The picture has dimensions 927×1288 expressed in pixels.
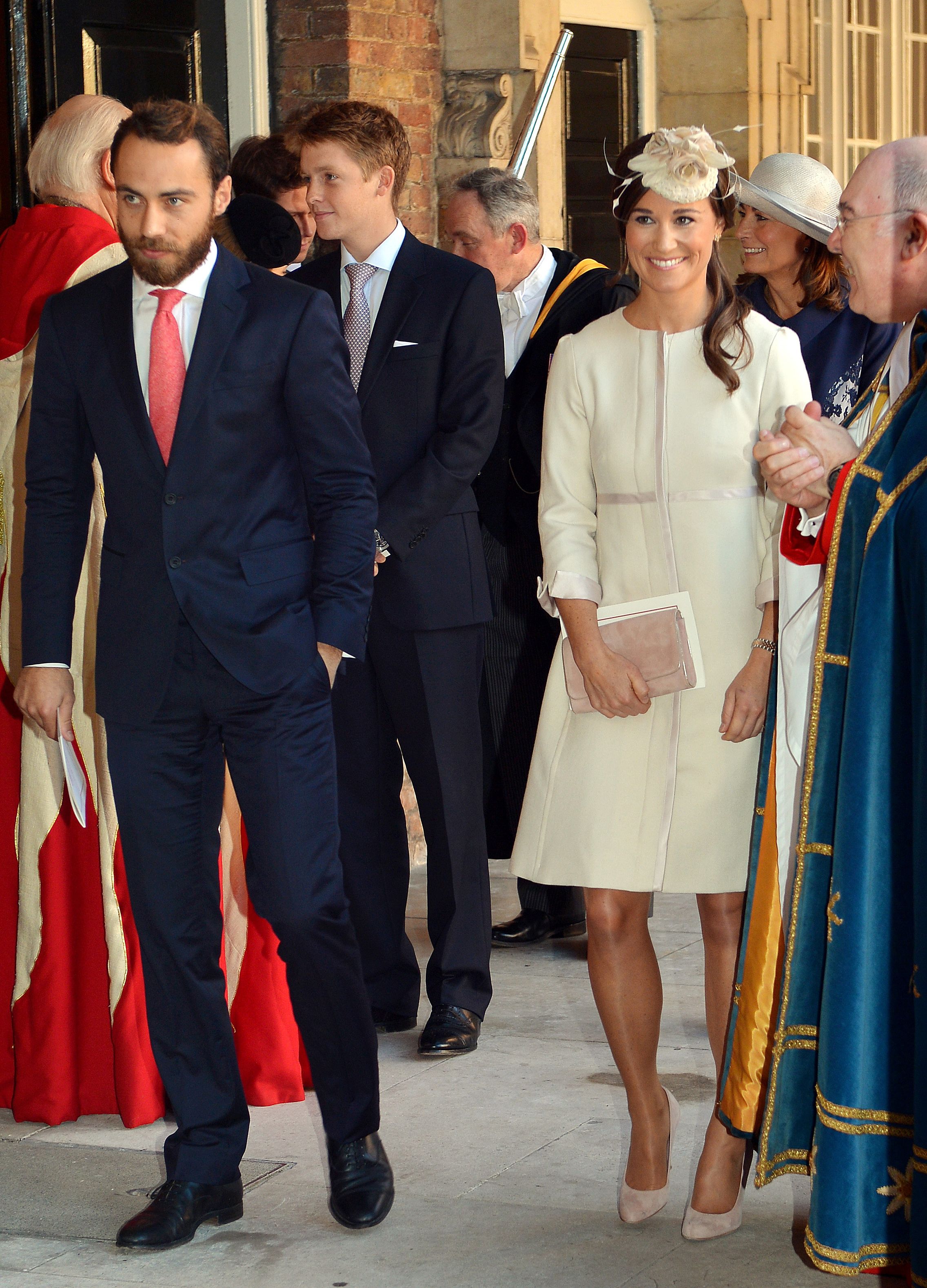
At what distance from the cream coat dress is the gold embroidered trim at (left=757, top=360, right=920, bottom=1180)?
318 millimetres

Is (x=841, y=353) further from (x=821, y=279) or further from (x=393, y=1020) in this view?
(x=393, y=1020)

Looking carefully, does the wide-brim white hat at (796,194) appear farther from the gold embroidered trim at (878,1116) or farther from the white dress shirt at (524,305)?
the gold embroidered trim at (878,1116)

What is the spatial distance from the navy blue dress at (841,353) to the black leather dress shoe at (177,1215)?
6.86 ft

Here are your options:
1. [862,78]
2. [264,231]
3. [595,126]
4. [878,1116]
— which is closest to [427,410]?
[264,231]

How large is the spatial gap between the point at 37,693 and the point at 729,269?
4902mm

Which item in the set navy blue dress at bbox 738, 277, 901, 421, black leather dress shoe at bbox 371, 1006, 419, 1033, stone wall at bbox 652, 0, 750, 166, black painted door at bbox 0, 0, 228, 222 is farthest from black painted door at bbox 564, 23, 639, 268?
black leather dress shoe at bbox 371, 1006, 419, 1033

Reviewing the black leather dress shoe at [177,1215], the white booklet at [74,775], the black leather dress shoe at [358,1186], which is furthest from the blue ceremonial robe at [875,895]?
the white booklet at [74,775]

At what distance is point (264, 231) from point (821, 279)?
128 cm

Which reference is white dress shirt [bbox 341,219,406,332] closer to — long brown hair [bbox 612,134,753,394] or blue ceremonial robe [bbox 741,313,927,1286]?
long brown hair [bbox 612,134,753,394]

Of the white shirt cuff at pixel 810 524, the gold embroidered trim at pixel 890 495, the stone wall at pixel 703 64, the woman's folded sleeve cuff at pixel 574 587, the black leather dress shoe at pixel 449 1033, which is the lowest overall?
the black leather dress shoe at pixel 449 1033

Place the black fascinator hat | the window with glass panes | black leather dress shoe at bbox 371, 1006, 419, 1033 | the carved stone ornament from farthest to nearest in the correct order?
the window with glass panes → the carved stone ornament → black leather dress shoe at bbox 371, 1006, 419, 1033 → the black fascinator hat

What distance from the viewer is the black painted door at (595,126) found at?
6.92 meters

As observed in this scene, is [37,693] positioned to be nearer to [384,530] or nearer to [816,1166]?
[384,530]

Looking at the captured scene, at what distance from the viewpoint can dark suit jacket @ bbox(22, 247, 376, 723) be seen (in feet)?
9.51
